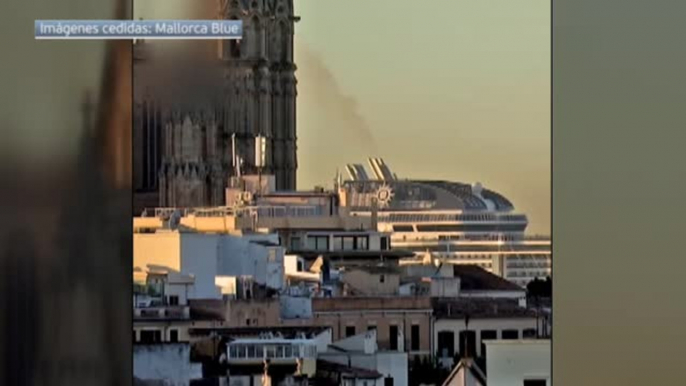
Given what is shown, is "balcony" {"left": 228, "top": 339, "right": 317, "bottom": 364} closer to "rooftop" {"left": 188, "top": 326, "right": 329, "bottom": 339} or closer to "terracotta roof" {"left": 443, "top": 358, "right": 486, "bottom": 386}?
"rooftop" {"left": 188, "top": 326, "right": 329, "bottom": 339}

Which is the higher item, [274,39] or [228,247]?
[274,39]

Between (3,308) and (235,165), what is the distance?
76 cm

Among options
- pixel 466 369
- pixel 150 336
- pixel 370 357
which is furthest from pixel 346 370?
pixel 150 336

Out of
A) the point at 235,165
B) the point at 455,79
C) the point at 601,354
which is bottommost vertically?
the point at 601,354

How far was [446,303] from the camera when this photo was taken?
3.41 meters

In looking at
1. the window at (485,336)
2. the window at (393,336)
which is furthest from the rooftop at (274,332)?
the window at (485,336)

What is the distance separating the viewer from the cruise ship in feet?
11.0

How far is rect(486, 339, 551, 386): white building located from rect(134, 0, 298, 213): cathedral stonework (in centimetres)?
75

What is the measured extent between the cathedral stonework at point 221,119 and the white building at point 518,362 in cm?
75

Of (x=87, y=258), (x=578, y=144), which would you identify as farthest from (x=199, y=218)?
(x=578, y=144)

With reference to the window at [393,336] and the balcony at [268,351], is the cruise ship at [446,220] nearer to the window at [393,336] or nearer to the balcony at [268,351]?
the window at [393,336]

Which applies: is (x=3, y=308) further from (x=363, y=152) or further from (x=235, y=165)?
(x=363, y=152)

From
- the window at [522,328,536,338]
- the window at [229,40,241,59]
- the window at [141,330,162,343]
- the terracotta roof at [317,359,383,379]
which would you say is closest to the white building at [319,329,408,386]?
the terracotta roof at [317,359,383,379]

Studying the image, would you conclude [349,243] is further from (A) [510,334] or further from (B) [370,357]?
(A) [510,334]
